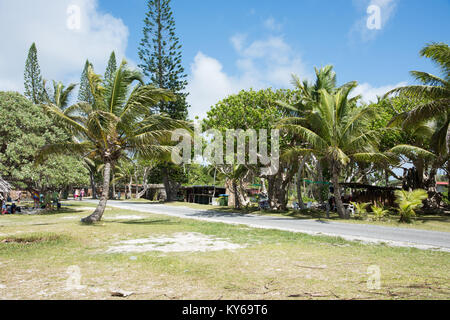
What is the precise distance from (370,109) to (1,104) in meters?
20.8

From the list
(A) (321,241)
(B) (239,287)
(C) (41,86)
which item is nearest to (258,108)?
(A) (321,241)

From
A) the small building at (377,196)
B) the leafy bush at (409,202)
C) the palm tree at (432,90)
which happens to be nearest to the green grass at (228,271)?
the leafy bush at (409,202)

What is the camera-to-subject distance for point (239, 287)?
4.05 m

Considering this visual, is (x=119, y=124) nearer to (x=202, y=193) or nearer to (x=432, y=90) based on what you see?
(x=432, y=90)

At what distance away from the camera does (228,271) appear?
489cm

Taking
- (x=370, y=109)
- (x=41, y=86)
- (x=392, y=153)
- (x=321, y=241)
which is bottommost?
(x=321, y=241)

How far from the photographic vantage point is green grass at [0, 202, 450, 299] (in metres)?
3.79

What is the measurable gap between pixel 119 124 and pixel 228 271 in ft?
30.5

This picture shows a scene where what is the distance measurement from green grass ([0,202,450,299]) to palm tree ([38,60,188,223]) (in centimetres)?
534

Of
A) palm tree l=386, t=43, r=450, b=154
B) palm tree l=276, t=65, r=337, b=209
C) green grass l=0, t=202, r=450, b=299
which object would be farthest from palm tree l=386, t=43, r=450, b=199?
green grass l=0, t=202, r=450, b=299

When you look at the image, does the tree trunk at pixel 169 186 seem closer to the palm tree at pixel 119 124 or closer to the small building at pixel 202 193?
the small building at pixel 202 193

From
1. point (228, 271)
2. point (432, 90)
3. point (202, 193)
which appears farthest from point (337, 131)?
point (202, 193)
